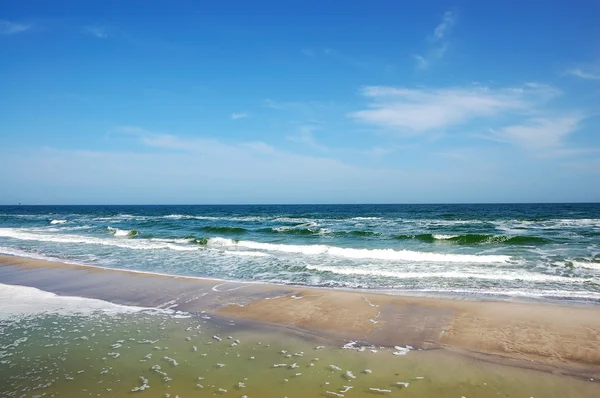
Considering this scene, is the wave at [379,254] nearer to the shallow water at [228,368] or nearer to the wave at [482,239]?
the wave at [482,239]

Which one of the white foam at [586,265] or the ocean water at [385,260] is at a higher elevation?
the white foam at [586,265]

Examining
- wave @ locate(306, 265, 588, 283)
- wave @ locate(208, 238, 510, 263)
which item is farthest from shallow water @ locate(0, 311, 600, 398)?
wave @ locate(208, 238, 510, 263)

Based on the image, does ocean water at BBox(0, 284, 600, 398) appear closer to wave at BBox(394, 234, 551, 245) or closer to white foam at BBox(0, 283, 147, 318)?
white foam at BBox(0, 283, 147, 318)

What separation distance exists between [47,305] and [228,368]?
5752 mm

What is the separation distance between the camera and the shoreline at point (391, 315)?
19.2ft

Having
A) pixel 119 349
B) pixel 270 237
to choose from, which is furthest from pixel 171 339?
pixel 270 237

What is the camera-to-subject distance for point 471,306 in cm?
816

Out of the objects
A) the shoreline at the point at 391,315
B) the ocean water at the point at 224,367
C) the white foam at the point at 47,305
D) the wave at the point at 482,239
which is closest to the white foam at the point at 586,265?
the shoreline at the point at 391,315

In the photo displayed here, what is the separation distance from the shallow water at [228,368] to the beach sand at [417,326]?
37 mm

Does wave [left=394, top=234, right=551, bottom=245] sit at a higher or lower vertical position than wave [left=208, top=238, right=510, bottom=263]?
higher

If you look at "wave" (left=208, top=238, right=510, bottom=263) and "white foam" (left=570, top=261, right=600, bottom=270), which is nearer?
"white foam" (left=570, top=261, right=600, bottom=270)

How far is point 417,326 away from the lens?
22.8ft

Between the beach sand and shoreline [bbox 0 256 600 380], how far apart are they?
0.07 ft

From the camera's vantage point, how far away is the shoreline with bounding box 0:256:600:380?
19.2 ft
